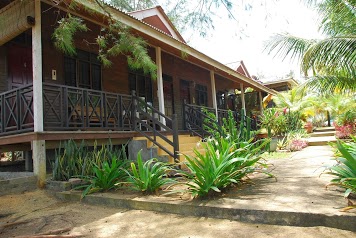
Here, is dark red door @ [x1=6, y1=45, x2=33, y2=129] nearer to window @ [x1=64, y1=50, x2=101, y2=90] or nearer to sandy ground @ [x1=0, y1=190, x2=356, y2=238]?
window @ [x1=64, y1=50, x2=101, y2=90]

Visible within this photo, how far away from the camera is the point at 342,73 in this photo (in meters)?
9.25

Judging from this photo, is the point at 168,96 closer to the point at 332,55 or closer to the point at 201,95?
the point at 201,95

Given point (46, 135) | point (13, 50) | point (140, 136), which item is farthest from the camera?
point (140, 136)

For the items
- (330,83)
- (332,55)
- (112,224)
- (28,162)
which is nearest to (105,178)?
(112,224)

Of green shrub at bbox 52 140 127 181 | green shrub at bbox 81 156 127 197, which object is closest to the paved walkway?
green shrub at bbox 81 156 127 197

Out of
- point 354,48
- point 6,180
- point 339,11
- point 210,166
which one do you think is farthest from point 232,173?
point 339,11

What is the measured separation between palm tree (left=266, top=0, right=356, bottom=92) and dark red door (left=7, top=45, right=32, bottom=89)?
733 cm

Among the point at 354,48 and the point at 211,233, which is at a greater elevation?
the point at 354,48

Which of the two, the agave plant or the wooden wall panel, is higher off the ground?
the wooden wall panel

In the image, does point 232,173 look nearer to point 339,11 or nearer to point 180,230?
point 180,230

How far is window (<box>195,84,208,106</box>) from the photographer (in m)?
13.0

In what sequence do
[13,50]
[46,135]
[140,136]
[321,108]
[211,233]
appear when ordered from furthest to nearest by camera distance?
[321,108], [140,136], [13,50], [46,135], [211,233]

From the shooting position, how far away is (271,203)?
9.48 feet

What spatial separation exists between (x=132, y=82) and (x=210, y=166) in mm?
6102
